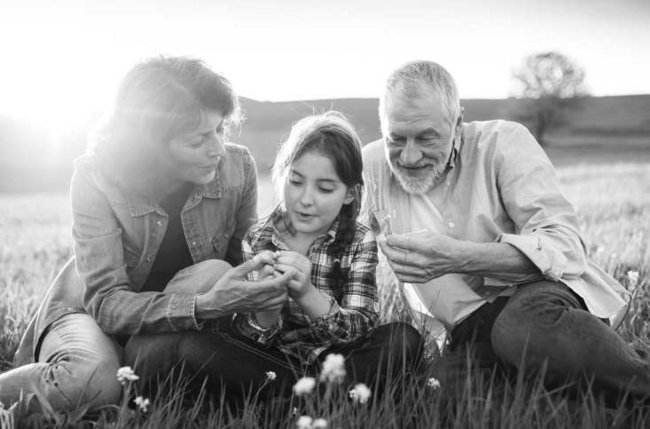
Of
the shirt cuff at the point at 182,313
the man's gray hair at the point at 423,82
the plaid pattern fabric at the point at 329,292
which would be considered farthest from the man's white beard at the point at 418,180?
the shirt cuff at the point at 182,313

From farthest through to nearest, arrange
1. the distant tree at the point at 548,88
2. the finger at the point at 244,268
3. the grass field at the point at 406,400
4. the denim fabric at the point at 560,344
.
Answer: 1. the distant tree at the point at 548,88
2. the finger at the point at 244,268
3. the denim fabric at the point at 560,344
4. the grass field at the point at 406,400

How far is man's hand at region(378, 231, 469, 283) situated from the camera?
129 inches

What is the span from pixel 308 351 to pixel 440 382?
26.7 inches

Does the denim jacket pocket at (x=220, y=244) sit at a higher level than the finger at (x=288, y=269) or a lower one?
lower

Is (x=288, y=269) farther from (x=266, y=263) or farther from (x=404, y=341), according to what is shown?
(x=404, y=341)

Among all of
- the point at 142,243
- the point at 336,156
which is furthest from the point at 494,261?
the point at 142,243

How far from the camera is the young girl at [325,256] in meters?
3.37

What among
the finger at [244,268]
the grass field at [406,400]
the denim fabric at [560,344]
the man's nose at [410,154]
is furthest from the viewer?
the man's nose at [410,154]

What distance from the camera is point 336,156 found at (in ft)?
11.5

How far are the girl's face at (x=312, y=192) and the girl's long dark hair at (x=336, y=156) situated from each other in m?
0.04

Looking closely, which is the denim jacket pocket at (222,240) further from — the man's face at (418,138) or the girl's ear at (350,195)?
the man's face at (418,138)

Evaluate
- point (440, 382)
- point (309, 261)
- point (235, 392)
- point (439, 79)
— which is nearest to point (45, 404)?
point (235, 392)

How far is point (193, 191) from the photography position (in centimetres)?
387

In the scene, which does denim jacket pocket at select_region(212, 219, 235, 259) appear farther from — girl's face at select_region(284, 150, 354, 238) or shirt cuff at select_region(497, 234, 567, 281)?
shirt cuff at select_region(497, 234, 567, 281)
